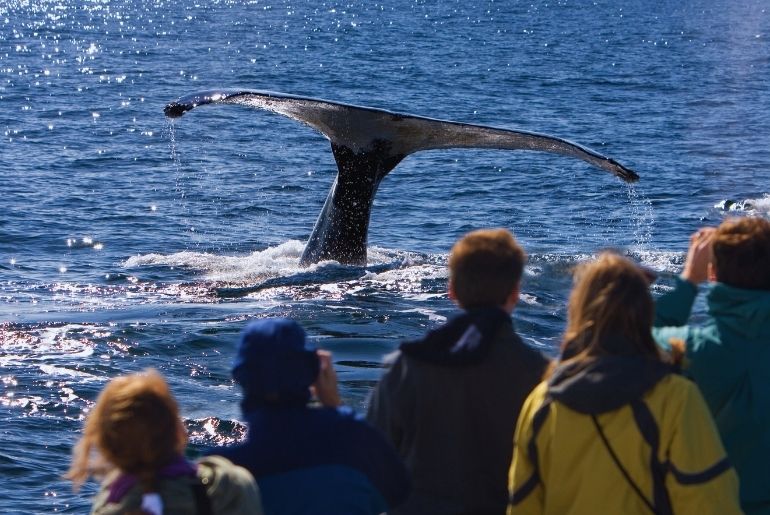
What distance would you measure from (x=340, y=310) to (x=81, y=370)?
2.20 m

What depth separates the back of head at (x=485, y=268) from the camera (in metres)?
3.70

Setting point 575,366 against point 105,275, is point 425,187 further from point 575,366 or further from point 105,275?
point 575,366

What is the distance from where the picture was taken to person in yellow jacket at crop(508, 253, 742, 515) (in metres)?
3.41

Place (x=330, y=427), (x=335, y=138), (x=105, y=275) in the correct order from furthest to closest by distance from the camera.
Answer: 1. (x=105, y=275)
2. (x=335, y=138)
3. (x=330, y=427)

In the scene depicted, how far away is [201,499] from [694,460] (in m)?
1.22

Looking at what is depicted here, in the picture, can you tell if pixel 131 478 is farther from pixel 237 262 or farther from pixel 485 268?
pixel 237 262

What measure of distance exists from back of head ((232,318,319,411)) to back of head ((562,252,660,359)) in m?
0.71

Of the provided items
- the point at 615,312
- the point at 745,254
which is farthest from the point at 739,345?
the point at 615,312

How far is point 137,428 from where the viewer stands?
304 cm

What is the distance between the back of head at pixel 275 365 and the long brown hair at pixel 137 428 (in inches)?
11.9

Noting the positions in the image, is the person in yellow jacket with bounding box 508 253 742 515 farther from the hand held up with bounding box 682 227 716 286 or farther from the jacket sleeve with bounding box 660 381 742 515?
the hand held up with bounding box 682 227 716 286

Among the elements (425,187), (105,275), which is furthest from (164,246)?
(425,187)

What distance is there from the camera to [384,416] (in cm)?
373

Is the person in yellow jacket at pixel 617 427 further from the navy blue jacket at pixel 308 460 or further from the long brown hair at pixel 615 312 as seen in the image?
the navy blue jacket at pixel 308 460
